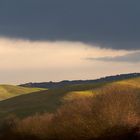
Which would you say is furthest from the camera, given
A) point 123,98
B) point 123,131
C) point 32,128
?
point 32,128

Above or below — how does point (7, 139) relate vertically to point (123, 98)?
below

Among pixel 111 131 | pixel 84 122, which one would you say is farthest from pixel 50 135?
pixel 111 131

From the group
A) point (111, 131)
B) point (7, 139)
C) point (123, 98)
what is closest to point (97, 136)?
point (111, 131)

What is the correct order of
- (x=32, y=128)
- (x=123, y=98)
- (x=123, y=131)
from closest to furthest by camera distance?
(x=123, y=131) → (x=123, y=98) → (x=32, y=128)

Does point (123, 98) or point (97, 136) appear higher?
point (123, 98)

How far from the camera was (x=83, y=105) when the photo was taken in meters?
109

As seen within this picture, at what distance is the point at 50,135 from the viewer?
10588cm

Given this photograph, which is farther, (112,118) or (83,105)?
(83,105)

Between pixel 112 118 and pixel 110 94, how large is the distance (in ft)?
17.1

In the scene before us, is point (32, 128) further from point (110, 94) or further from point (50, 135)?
point (110, 94)

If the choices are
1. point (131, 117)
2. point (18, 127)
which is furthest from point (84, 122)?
point (18, 127)

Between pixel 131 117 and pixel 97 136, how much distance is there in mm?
6870

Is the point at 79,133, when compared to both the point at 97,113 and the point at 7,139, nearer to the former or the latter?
the point at 97,113

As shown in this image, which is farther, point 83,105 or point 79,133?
point 83,105
